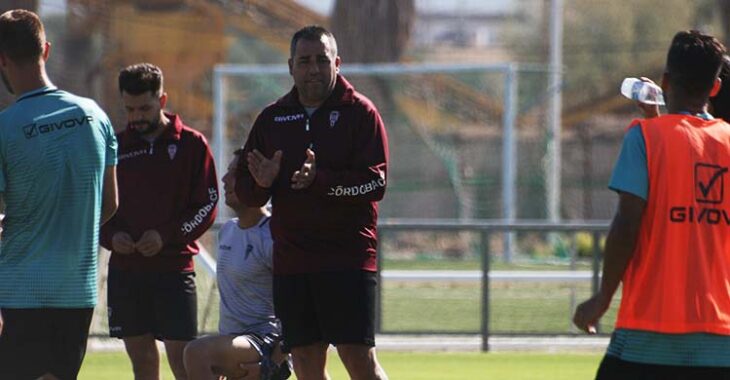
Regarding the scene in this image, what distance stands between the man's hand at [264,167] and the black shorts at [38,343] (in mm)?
1347

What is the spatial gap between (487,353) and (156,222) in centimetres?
589

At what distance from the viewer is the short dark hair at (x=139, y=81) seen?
29.8 ft

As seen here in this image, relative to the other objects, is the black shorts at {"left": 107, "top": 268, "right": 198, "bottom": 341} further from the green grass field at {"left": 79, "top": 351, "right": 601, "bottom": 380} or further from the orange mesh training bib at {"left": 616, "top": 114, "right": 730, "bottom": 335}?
the orange mesh training bib at {"left": 616, "top": 114, "right": 730, "bottom": 335}

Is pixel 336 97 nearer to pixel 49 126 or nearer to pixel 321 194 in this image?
pixel 321 194

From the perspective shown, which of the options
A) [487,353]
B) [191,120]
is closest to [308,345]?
[487,353]

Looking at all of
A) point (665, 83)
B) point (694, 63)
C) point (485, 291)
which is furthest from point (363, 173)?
point (485, 291)

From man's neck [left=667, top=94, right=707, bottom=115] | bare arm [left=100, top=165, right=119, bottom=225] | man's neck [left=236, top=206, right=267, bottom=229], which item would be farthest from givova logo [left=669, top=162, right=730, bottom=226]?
man's neck [left=236, top=206, right=267, bottom=229]

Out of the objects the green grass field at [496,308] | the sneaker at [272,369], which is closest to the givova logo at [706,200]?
the sneaker at [272,369]

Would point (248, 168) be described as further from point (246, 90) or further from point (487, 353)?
point (246, 90)

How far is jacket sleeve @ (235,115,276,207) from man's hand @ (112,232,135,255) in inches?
50.8

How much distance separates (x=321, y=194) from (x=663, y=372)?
2373 millimetres

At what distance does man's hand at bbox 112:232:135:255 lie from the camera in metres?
9.09

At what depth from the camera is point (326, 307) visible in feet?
25.6

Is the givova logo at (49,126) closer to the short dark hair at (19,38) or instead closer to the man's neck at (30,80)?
the man's neck at (30,80)
